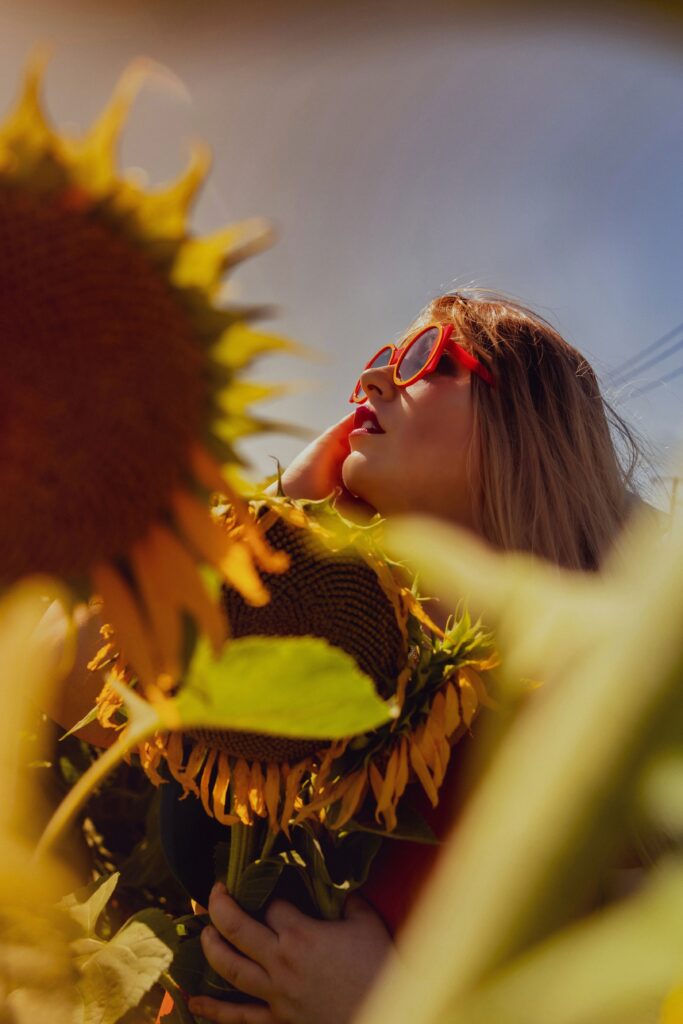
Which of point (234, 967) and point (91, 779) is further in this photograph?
point (234, 967)

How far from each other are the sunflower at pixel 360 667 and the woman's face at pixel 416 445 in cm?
40

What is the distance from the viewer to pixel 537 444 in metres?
0.98

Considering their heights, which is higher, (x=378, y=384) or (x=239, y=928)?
(x=378, y=384)

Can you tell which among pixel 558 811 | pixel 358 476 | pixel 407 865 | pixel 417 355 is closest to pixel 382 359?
pixel 417 355

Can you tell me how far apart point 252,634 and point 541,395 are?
75cm

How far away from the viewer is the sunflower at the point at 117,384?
0.11 metres

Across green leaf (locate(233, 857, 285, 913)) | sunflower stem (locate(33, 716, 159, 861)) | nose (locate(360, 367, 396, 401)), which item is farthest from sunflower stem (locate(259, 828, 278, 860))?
nose (locate(360, 367, 396, 401))

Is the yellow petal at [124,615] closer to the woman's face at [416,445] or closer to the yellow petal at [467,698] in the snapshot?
the yellow petal at [467,698]

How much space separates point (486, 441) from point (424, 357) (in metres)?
0.14

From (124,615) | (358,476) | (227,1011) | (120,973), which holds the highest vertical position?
(124,615)

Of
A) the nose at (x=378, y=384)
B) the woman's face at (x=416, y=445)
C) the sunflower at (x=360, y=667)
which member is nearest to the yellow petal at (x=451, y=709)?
the sunflower at (x=360, y=667)

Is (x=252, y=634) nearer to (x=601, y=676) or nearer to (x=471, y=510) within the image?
(x=601, y=676)

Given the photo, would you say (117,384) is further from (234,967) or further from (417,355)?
(417,355)

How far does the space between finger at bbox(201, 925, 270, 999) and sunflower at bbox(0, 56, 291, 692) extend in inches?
13.7
